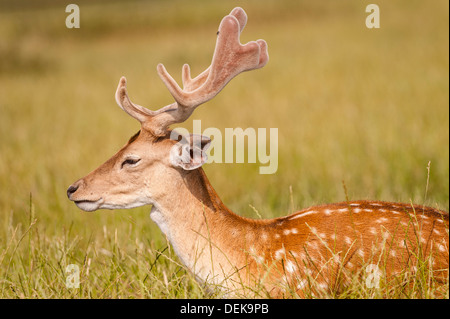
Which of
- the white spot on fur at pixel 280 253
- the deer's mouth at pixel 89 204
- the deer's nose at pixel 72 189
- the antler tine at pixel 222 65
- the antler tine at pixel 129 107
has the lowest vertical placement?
the white spot on fur at pixel 280 253

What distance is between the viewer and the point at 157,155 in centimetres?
275

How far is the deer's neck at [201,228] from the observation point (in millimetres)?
2676

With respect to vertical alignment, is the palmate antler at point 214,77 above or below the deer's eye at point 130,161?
above

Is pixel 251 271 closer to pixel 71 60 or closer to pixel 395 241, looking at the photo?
pixel 395 241

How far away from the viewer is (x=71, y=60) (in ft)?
54.9

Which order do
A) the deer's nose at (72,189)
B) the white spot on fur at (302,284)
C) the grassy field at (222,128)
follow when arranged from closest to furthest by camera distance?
the white spot on fur at (302,284) → the deer's nose at (72,189) → the grassy field at (222,128)

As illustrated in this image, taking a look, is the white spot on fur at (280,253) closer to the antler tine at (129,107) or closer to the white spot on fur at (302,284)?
the white spot on fur at (302,284)

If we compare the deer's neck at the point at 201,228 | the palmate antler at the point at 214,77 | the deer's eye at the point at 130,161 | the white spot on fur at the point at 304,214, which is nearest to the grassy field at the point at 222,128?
the deer's neck at the point at 201,228

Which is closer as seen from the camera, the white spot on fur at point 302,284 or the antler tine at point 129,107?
the white spot on fur at point 302,284

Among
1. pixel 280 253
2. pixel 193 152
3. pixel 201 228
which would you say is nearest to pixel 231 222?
pixel 201 228

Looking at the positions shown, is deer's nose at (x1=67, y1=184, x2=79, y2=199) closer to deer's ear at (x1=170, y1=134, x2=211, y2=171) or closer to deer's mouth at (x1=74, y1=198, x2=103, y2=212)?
deer's mouth at (x1=74, y1=198, x2=103, y2=212)

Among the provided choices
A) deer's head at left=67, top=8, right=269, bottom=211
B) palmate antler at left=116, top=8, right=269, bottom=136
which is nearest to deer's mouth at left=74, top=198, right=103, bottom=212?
deer's head at left=67, top=8, right=269, bottom=211

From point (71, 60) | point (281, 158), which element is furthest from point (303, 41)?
point (281, 158)
